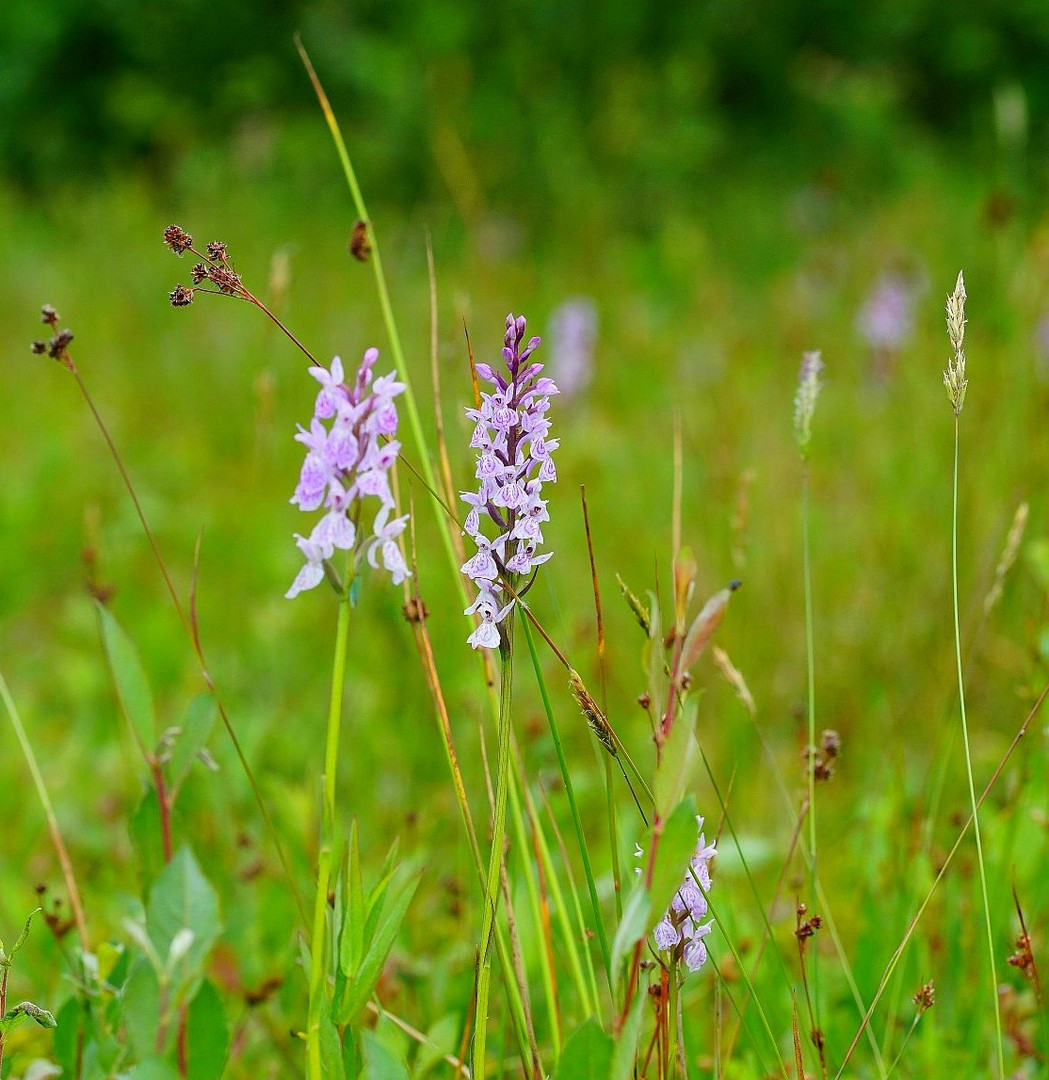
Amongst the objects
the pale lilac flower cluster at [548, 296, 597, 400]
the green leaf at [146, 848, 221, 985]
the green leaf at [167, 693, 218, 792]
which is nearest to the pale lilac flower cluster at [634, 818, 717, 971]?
the green leaf at [146, 848, 221, 985]

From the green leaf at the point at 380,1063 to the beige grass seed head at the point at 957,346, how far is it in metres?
0.69

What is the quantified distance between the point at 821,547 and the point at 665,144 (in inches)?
189

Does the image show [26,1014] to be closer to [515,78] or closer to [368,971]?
[368,971]

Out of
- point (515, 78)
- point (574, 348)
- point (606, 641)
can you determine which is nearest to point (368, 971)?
point (606, 641)

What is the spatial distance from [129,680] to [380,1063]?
482 millimetres

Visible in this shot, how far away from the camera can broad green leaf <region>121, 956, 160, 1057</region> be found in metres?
1.01

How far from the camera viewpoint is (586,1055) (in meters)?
0.84

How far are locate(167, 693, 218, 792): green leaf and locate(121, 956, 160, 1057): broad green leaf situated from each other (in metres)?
0.25

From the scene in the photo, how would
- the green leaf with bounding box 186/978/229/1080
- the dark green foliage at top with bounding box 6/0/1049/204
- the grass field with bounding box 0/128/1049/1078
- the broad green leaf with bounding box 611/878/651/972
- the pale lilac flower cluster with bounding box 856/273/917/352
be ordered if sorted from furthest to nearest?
the dark green foliage at top with bounding box 6/0/1049/204
the pale lilac flower cluster with bounding box 856/273/917/352
the grass field with bounding box 0/128/1049/1078
the green leaf with bounding box 186/978/229/1080
the broad green leaf with bounding box 611/878/651/972

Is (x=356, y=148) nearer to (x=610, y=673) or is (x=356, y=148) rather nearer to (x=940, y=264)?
(x=940, y=264)

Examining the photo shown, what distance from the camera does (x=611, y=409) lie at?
4.59 m

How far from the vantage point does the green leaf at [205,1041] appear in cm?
111

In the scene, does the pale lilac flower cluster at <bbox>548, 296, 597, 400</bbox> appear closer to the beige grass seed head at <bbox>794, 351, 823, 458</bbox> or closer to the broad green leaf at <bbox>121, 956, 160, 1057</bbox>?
the beige grass seed head at <bbox>794, 351, 823, 458</bbox>

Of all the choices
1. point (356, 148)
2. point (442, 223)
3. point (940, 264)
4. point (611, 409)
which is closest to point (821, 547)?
point (611, 409)
